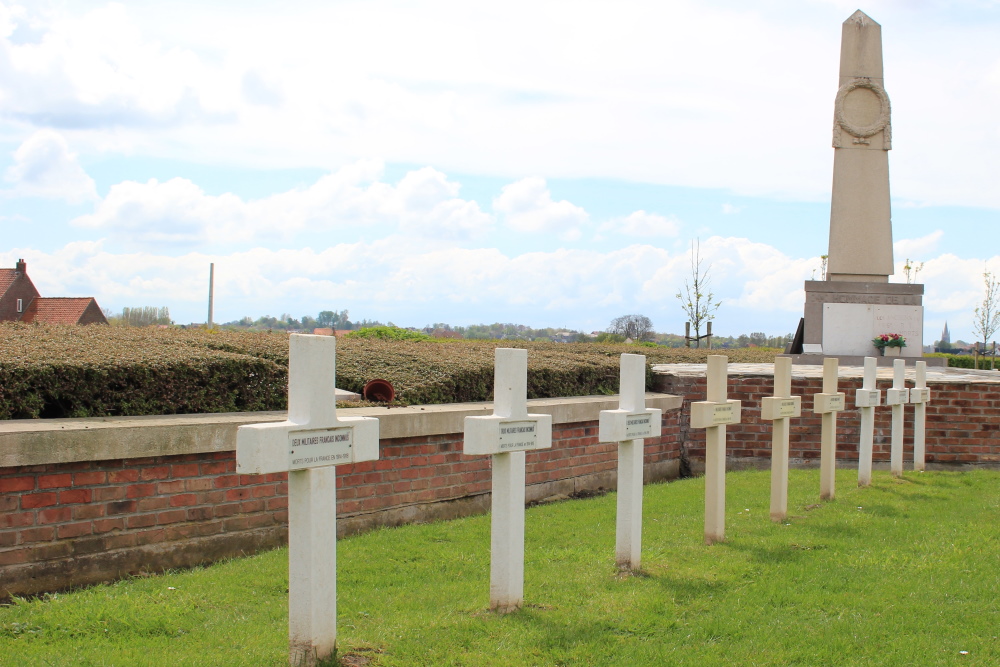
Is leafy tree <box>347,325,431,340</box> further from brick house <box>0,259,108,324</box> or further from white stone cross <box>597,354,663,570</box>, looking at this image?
brick house <box>0,259,108,324</box>

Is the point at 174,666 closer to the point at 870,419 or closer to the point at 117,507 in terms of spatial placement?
the point at 117,507

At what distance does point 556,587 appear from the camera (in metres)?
4.84

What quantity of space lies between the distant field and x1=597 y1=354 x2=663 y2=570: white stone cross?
2624 millimetres

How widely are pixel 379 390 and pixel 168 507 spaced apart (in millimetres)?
2431

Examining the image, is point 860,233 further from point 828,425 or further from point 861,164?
point 828,425

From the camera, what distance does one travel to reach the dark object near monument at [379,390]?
294 inches

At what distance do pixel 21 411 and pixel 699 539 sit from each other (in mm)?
4319

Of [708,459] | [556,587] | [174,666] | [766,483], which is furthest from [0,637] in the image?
[766,483]

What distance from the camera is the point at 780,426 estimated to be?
7.27 meters

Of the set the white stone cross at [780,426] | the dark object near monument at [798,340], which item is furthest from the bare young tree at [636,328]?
the white stone cross at [780,426]

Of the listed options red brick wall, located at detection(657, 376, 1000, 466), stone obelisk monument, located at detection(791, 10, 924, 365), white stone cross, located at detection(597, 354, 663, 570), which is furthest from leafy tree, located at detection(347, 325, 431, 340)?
white stone cross, located at detection(597, 354, 663, 570)

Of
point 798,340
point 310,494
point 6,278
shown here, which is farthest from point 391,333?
point 6,278

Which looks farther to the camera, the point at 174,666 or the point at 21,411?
the point at 21,411

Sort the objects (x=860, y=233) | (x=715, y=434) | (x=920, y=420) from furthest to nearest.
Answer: (x=860, y=233), (x=920, y=420), (x=715, y=434)
